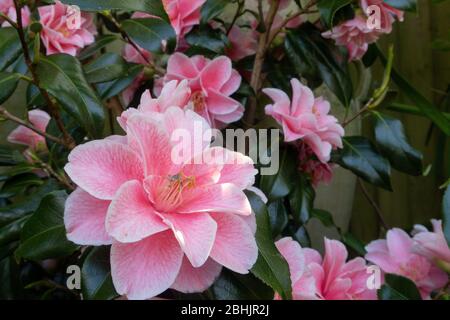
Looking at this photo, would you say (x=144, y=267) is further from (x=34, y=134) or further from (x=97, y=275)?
(x=34, y=134)

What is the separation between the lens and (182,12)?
76 centimetres

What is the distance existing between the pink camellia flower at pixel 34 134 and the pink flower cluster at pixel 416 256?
616mm

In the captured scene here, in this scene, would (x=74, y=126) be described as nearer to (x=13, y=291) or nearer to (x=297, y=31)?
(x=13, y=291)

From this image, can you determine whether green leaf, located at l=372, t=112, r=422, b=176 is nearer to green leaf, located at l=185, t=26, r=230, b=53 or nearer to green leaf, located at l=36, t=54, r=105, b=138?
green leaf, located at l=185, t=26, r=230, b=53

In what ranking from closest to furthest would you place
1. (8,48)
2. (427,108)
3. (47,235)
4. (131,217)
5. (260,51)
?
(131,217)
(47,235)
(8,48)
(260,51)
(427,108)

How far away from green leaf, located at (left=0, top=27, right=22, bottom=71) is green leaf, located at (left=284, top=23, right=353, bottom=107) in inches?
16.6

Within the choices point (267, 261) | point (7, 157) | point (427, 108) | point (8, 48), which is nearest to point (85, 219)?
A: point (267, 261)

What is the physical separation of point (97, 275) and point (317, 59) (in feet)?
1.78

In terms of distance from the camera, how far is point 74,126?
0.78 m

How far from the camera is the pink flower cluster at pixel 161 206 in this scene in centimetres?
38

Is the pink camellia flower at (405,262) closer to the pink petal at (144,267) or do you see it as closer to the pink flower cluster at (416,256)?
the pink flower cluster at (416,256)

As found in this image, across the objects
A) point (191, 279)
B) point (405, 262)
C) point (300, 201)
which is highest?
point (191, 279)

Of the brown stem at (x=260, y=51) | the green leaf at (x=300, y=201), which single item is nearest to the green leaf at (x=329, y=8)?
the brown stem at (x=260, y=51)
